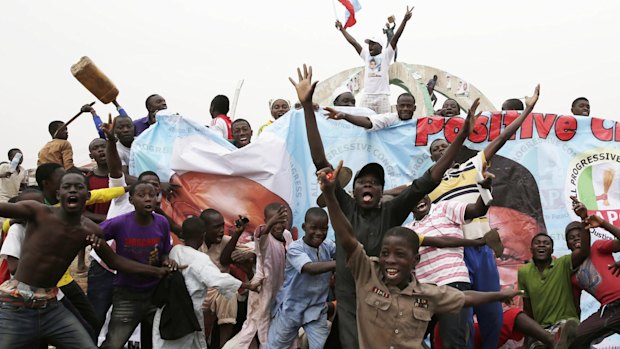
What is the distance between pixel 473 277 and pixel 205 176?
10.0 feet

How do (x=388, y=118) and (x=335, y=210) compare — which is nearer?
(x=335, y=210)

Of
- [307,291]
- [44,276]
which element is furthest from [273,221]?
[44,276]

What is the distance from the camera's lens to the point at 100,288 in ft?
19.2

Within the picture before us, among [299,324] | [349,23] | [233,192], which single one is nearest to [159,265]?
[299,324]

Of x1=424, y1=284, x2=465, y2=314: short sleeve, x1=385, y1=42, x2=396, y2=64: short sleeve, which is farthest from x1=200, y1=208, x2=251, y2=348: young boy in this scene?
x1=385, y1=42, x2=396, y2=64: short sleeve

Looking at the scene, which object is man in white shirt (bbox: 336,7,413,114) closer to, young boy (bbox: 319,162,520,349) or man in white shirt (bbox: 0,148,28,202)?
young boy (bbox: 319,162,520,349)

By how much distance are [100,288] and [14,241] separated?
1073 millimetres

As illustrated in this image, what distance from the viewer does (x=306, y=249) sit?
5660 mm

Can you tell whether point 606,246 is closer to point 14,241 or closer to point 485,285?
point 485,285

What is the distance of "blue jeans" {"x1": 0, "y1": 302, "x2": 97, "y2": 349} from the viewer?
462cm

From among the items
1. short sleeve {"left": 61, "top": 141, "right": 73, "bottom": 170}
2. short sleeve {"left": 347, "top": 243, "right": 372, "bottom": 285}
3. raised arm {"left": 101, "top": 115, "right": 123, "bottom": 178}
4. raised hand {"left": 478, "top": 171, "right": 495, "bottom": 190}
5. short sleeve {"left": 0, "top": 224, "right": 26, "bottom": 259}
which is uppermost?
raised hand {"left": 478, "top": 171, "right": 495, "bottom": 190}

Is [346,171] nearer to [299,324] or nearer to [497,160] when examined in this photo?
[299,324]

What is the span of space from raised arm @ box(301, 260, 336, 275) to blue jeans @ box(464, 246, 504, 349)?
1.07m

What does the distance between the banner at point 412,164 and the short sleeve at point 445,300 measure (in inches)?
108
